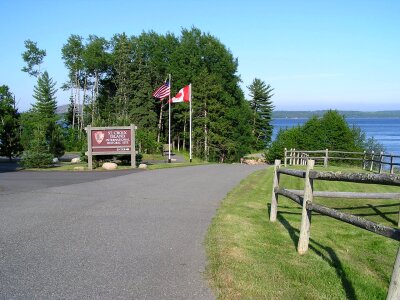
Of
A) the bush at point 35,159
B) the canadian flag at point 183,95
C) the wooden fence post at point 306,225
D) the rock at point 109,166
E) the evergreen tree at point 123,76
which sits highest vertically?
the evergreen tree at point 123,76

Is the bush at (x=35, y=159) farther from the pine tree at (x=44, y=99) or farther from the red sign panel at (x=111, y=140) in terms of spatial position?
the pine tree at (x=44, y=99)

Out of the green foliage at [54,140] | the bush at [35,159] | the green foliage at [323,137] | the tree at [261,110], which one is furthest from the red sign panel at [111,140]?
the tree at [261,110]

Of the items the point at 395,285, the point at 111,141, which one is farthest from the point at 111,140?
the point at 395,285

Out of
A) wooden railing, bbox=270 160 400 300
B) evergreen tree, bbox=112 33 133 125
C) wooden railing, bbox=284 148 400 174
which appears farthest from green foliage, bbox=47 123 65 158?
evergreen tree, bbox=112 33 133 125

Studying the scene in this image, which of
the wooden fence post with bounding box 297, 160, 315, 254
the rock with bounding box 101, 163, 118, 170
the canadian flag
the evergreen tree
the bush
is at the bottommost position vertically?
the rock with bounding box 101, 163, 118, 170

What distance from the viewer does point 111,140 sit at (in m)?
23.3

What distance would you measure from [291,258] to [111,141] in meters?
18.7

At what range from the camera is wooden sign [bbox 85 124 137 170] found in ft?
75.3

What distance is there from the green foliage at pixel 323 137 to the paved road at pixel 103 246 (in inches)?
1791

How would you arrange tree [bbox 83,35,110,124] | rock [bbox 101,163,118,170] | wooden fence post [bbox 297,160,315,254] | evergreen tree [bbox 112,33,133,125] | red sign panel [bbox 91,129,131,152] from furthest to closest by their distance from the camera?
tree [bbox 83,35,110,124]
evergreen tree [bbox 112,33,133,125]
red sign panel [bbox 91,129,131,152]
rock [bbox 101,163,118,170]
wooden fence post [bbox 297,160,315,254]

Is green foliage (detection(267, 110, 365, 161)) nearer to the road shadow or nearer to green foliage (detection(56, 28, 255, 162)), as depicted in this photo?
green foliage (detection(56, 28, 255, 162))

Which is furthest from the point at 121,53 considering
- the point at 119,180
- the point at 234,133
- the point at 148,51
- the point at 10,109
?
the point at 119,180

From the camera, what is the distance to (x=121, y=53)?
59125 mm

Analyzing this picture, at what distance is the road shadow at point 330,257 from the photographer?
4729 mm
